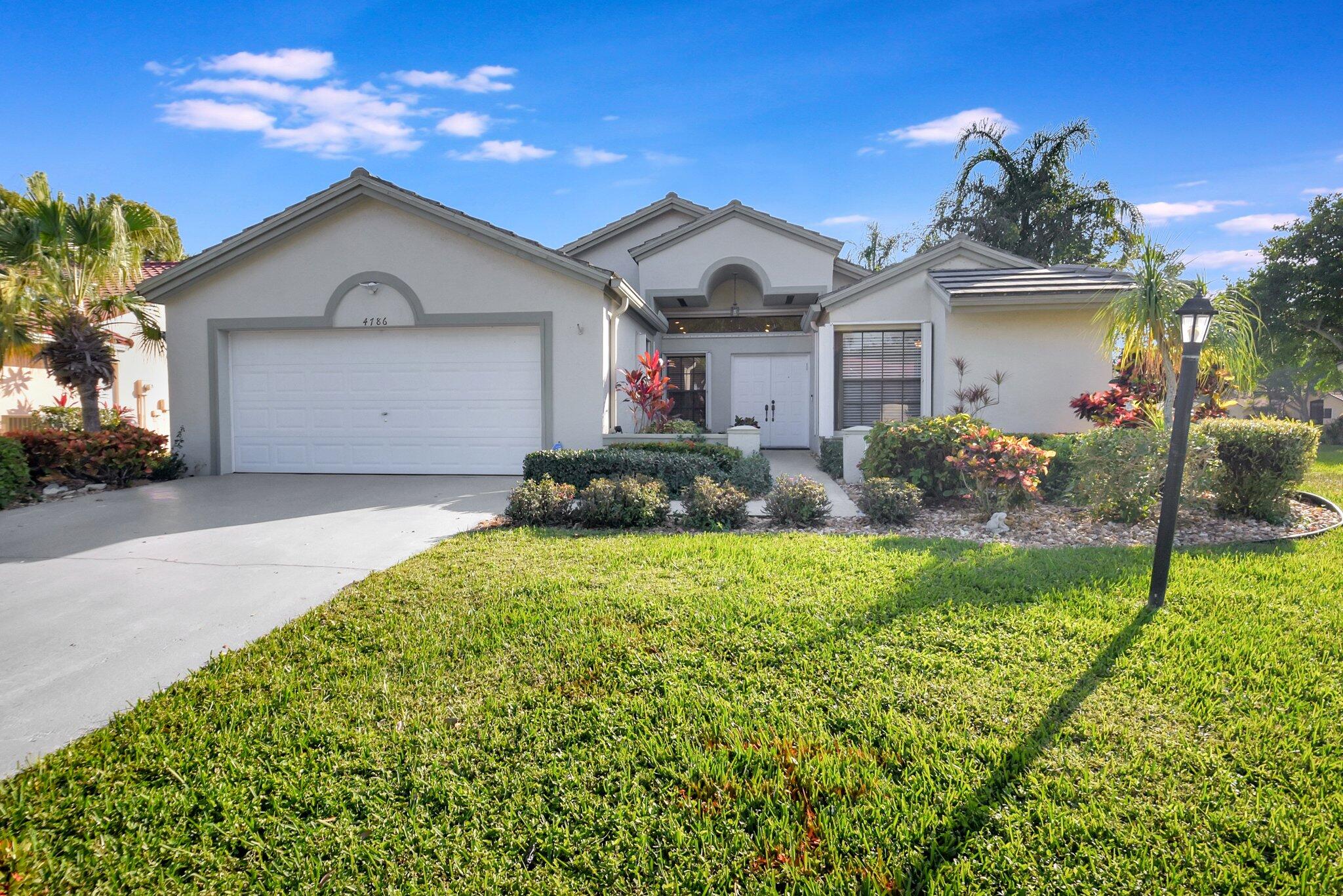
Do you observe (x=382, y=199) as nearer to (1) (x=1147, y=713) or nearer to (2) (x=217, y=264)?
(2) (x=217, y=264)

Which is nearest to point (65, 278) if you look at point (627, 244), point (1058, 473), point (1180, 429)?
point (627, 244)

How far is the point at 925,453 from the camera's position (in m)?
8.62

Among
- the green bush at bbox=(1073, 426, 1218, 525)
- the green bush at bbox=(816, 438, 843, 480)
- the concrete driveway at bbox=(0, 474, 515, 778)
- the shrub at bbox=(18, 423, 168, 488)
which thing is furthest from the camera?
the green bush at bbox=(816, 438, 843, 480)

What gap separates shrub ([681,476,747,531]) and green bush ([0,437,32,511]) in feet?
30.3

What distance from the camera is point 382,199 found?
11352mm

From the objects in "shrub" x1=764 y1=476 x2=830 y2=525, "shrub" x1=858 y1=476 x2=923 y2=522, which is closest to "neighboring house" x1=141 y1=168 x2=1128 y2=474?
"shrub" x1=764 y1=476 x2=830 y2=525

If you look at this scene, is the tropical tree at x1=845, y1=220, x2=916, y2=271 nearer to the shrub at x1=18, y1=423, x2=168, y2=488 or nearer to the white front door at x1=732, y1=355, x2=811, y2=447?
the white front door at x1=732, y1=355, x2=811, y2=447

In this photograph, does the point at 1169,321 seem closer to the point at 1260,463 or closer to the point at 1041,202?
the point at 1260,463

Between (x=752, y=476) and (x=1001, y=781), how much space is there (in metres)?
7.08

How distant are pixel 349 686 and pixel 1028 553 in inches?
227

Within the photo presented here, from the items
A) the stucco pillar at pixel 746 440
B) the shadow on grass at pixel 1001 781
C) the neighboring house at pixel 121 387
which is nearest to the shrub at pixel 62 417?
the neighboring house at pixel 121 387

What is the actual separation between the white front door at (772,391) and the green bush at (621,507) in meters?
10.4

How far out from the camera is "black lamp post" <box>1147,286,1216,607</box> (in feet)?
15.4

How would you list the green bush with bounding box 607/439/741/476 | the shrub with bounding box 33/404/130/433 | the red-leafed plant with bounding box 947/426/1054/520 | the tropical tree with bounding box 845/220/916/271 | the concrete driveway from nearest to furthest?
the concrete driveway, the red-leafed plant with bounding box 947/426/1054/520, the green bush with bounding box 607/439/741/476, the shrub with bounding box 33/404/130/433, the tropical tree with bounding box 845/220/916/271
